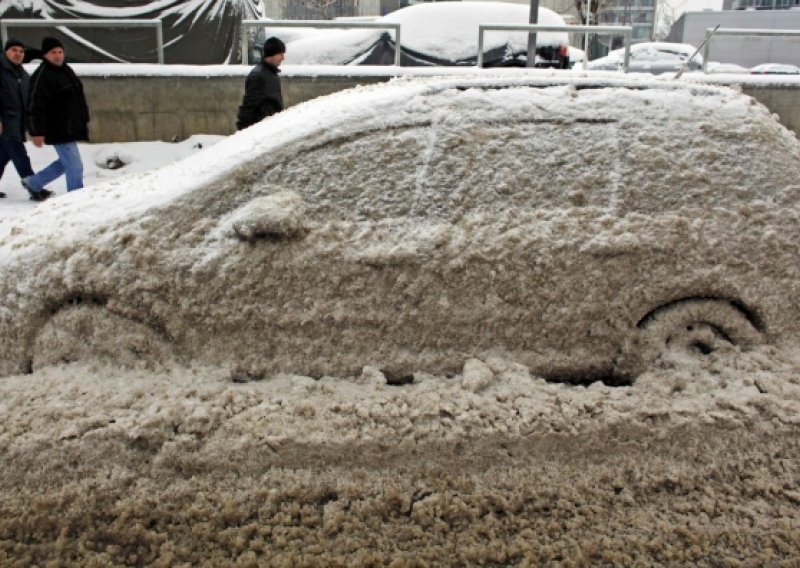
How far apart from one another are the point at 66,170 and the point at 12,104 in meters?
0.90

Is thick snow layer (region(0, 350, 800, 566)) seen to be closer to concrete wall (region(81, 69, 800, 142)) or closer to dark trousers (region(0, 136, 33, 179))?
dark trousers (region(0, 136, 33, 179))

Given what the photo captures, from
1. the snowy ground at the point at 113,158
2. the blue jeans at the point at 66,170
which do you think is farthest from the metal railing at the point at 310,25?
the blue jeans at the point at 66,170

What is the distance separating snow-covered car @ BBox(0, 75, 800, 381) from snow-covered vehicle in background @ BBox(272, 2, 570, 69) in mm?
7635

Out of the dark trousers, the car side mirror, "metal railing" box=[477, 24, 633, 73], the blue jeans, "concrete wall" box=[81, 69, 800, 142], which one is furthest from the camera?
"metal railing" box=[477, 24, 633, 73]

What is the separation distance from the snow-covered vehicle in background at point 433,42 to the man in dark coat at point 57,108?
4270mm

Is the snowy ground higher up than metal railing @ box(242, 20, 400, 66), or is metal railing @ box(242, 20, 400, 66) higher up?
metal railing @ box(242, 20, 400, 66)

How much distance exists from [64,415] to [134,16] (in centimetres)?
874

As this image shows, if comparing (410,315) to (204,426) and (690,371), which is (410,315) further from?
(690,371)

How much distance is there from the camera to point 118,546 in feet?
8.05

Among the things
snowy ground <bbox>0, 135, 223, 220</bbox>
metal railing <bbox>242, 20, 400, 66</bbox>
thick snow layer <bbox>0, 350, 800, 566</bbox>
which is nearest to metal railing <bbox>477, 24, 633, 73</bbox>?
metal railing <bbox>242, 20, 400, 66</bbox>

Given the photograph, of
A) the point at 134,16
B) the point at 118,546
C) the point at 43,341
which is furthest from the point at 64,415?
the point at 134,16

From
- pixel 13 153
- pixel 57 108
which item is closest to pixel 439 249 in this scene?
pixel 57 108

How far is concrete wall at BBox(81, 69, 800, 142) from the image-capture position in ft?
29.7

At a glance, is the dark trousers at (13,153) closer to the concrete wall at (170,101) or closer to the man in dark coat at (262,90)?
the concrete wall at (170,101)
